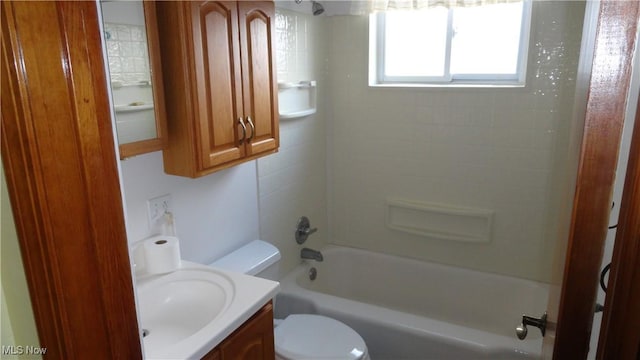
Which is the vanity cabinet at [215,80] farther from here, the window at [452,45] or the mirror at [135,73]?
the window at [452,45]

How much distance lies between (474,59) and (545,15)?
0.44 metres

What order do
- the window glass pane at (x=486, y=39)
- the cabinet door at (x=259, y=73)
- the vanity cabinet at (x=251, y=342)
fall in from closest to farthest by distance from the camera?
the vanity cabinet at (x=251, y=342), the cabinet door at (x=259, y=73), the window glass pane at (x=486, y=39)

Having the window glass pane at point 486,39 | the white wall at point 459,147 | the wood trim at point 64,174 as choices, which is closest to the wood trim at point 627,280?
the wood trim at point 64,174

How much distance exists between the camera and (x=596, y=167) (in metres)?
0.58


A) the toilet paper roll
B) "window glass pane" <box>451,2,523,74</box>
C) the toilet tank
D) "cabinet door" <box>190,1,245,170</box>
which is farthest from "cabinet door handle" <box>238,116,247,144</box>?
"window glass pane" <box>451,2,523,74</box>

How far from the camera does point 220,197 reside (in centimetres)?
190

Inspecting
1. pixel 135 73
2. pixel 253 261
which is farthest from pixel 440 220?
pixel 135 73

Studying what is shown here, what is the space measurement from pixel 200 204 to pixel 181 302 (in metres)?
0.47

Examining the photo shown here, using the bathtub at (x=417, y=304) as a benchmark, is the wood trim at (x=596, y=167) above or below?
above

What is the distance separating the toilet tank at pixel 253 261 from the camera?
5.98 ft

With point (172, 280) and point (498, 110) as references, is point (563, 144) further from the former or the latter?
point (172, 280)

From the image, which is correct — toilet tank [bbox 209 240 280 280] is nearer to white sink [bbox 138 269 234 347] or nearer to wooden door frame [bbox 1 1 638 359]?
white sink [bbox 138 269 234 347]

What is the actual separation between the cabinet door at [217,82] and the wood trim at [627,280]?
1191 millimetres

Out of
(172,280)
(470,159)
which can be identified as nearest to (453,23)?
(470,159)
